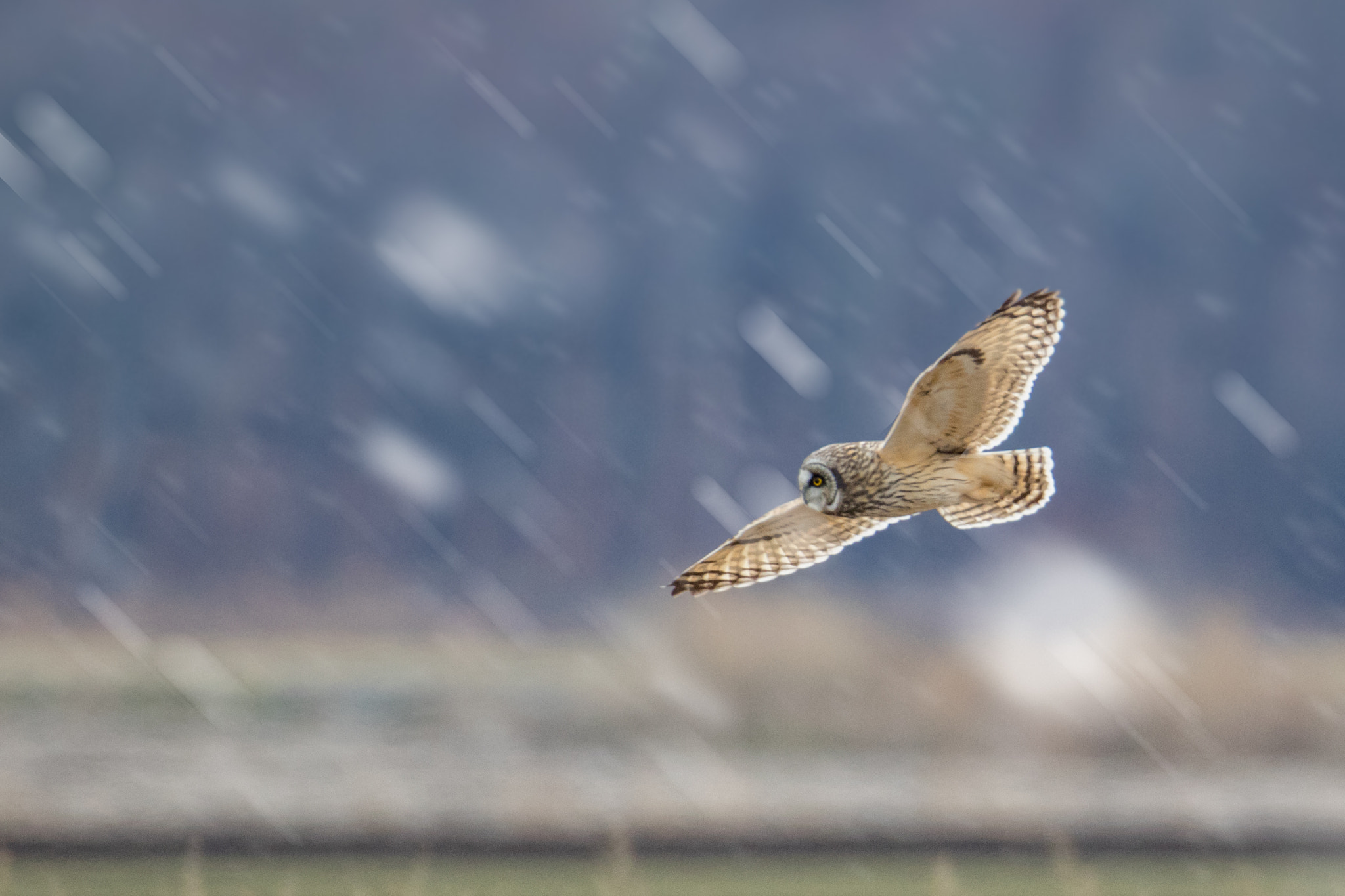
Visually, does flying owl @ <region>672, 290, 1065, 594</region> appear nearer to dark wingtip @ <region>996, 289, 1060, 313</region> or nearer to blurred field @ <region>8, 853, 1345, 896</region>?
dark wingtip @ <region>996, 289, 1060, 313</region>

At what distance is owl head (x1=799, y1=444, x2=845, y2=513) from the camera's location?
3717 millimetres

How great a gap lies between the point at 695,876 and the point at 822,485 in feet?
57.7

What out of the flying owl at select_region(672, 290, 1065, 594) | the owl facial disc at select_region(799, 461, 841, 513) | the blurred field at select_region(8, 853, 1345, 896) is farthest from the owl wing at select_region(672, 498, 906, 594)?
the blurred field at select_region(8, 853, 1345, 896)

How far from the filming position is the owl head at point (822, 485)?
372 cm

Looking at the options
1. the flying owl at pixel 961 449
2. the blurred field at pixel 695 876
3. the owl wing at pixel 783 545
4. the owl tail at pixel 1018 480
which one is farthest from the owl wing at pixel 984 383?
the blurred field at pixel 695 876

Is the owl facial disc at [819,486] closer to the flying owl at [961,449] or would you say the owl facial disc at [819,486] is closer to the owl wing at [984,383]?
the flying owl at [961,449]

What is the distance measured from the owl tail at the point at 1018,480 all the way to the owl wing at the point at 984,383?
159mm

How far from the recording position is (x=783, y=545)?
14.3ft

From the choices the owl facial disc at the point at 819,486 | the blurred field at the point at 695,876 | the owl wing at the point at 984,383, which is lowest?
the owl facial disc at the point at 819,486

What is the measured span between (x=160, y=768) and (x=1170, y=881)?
72.2 ft

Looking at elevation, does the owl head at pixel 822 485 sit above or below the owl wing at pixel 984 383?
below

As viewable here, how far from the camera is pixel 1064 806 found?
2256 centimetres

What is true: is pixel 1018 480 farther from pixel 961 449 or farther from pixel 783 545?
pixel 783 545

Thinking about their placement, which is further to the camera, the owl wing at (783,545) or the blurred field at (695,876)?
the blurred field at (695,876)
